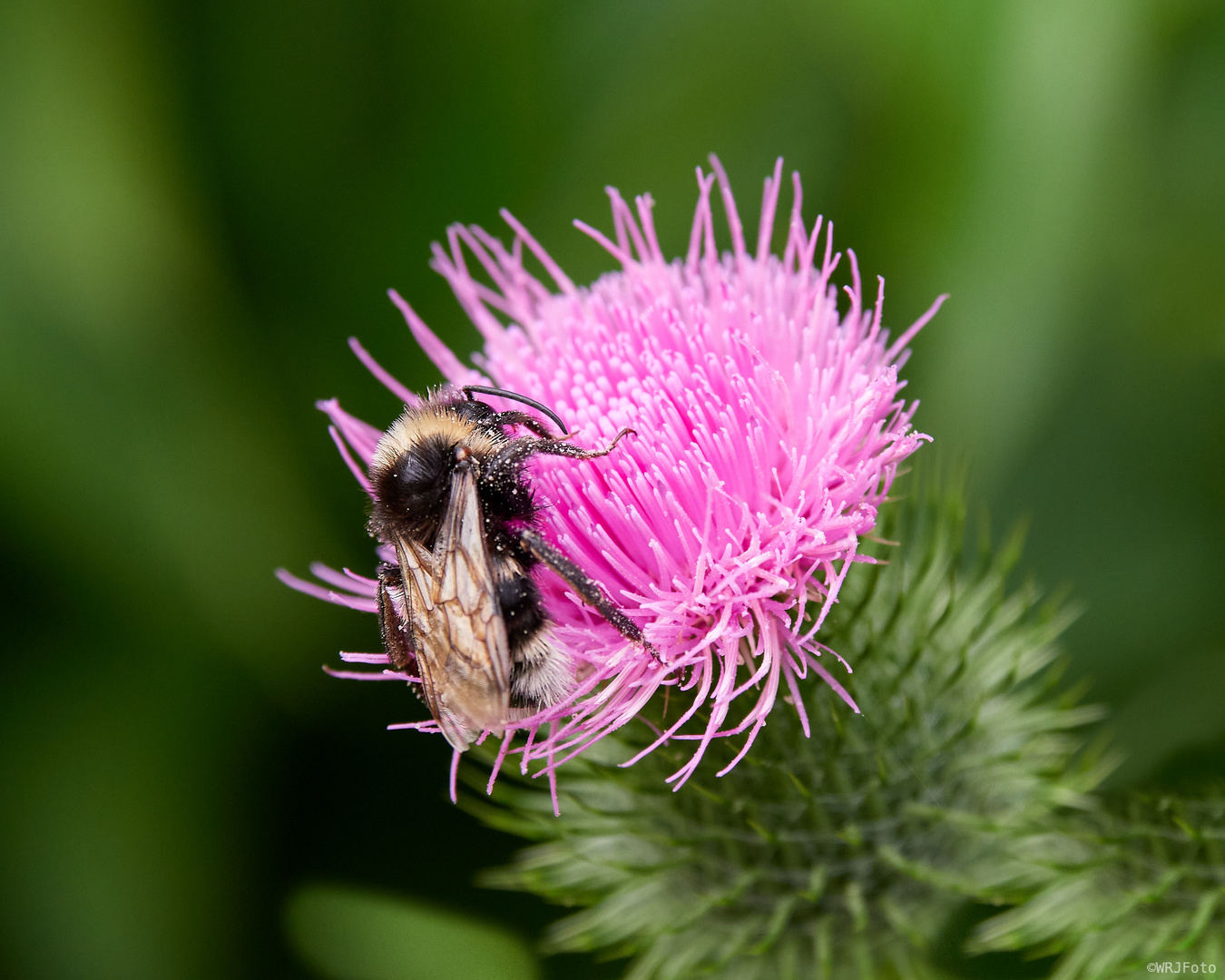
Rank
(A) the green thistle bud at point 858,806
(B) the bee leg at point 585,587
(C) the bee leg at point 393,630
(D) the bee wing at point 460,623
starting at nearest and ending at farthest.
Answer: (D) the bee wing at point 460,623
(B) the bee leg at point 585,587
(C) the bee leg at point 393,630
(A) the green thistle bud at point 858,806

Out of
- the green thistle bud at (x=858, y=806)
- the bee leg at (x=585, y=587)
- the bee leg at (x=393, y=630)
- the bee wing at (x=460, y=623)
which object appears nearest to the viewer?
the bee wing at (x=460, y=623)

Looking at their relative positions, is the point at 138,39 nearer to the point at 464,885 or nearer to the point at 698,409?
the point at 698,409

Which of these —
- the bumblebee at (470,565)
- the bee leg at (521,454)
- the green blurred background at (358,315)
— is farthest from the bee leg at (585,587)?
the green blurred background at (358,315)

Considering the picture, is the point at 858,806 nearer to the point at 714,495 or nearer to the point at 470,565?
the point at 714,495

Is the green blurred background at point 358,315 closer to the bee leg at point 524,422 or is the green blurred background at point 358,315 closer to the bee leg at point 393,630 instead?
the bee leg at point 393,630

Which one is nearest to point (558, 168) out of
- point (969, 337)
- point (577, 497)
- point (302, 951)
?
point (969, 337)

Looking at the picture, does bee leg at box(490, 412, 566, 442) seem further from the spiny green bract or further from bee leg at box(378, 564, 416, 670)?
the spiny green bract

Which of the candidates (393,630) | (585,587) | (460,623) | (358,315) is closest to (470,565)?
(460,623)

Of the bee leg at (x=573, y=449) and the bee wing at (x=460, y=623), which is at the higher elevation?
the bee leg at (x=573, y=449)
